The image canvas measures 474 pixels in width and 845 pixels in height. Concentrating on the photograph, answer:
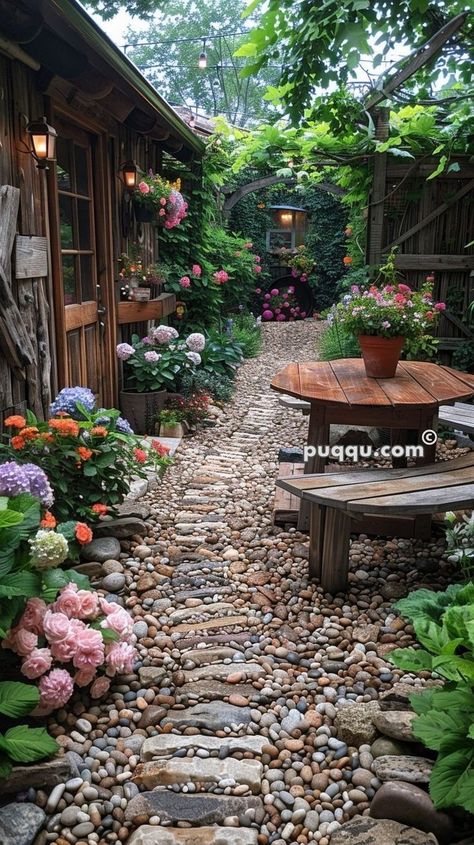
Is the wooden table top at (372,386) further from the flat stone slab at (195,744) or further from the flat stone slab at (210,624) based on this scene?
the flat stone slab at (195,744)

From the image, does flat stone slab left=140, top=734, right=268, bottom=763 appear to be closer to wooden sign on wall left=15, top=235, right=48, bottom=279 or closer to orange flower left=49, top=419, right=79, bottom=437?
orange flower left=49, top=419, right=79, bottom=437

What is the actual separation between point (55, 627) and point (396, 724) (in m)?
1.10

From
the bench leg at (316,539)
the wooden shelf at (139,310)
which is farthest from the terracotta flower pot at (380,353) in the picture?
the wooden shelf at (139,310)

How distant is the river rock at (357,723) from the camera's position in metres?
2.03

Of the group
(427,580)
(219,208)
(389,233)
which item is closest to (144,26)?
(219,208)

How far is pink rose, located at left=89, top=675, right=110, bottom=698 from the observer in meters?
2.27

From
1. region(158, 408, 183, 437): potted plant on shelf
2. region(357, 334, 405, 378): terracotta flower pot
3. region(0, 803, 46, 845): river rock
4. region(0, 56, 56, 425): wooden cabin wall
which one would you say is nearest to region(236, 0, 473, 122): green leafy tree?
region(0, 56, 56, 425): wooden cabin wall

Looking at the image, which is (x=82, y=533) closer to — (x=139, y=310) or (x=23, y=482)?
(x=23, y=482)

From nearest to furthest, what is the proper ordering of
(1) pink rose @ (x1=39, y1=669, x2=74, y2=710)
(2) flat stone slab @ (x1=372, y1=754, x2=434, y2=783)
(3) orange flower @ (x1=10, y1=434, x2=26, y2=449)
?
(2) flat stone slab @ (x1=372, y1=754, x2=434, y2=783) < (1) pink rose @ (x1=39, y1=669, x2=74, y2=710) < (3) orange flower @ (x1=10, y1=434, x2=26, y2=449)

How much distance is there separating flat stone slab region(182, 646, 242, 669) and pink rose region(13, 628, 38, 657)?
0.62 metres

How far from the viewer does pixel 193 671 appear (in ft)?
8.04

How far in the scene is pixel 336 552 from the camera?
299cm

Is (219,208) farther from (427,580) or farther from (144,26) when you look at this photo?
(144,26)

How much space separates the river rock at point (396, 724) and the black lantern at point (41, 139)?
303cm
